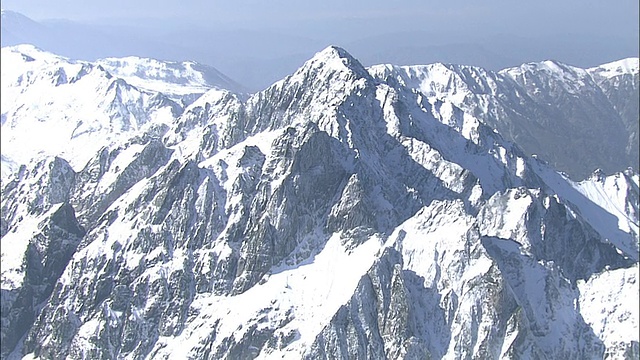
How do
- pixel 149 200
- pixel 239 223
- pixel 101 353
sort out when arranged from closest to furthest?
pixel 101 353
pixel 239 223
pixel 149 200

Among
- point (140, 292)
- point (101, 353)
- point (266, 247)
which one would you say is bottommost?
point (101, 353)

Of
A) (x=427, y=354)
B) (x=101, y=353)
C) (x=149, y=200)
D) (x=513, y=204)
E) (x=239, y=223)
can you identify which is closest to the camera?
(x=427, y=354)

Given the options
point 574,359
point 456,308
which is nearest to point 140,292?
point 456,308

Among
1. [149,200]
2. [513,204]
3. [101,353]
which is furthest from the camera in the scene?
[513,204]

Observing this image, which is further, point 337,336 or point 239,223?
point 239,223

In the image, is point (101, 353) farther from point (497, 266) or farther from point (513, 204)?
point (513, 204)

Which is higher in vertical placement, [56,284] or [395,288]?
[395,288]

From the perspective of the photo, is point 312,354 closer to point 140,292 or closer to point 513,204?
point 140,292

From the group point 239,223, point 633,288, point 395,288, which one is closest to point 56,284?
point 239,223

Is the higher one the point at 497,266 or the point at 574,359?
the point at 497,266
